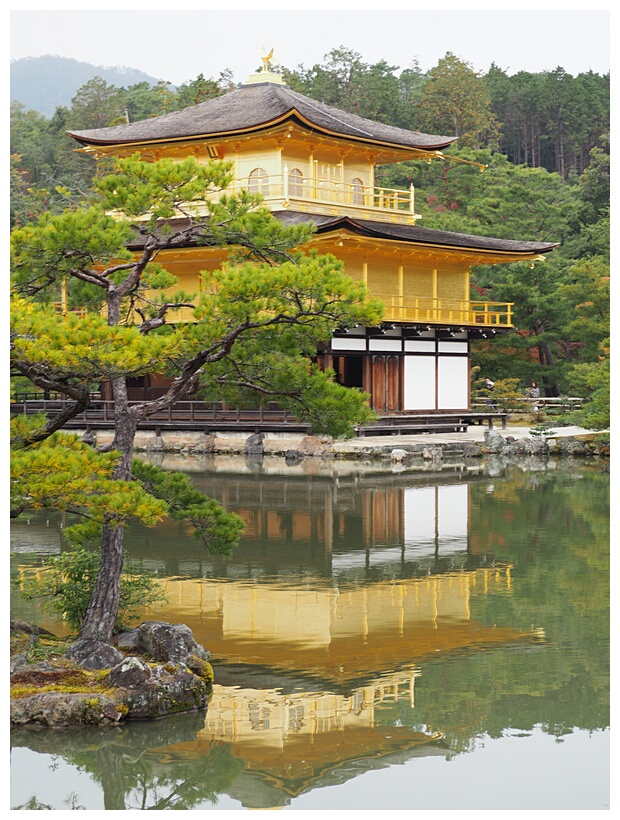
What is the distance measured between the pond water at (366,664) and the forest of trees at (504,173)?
6.90 meters

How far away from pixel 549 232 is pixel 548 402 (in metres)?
9.30

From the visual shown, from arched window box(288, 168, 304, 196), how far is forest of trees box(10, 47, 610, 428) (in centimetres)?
715

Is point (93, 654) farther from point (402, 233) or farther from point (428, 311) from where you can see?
point (402, 233)

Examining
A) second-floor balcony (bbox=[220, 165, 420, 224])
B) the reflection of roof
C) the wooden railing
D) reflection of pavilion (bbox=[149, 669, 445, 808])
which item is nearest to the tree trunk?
reflection of pavilion (bbox=[149, 669, 445, 808])

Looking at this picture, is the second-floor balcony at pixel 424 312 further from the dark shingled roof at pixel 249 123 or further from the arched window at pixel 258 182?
the dark shingled roof at pixel 249 123

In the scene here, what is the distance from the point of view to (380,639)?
976 cm

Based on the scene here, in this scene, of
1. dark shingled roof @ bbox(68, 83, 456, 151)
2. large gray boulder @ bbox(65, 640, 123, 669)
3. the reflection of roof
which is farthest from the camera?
dark shingled roof @ bbox(68, 83, 456, 151)

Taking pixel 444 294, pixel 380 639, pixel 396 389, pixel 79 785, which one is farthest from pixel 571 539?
pixel 444 294

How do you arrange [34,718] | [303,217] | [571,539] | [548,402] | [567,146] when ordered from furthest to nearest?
[567,146]
[548,402]
[303,217]
[571,539]
[34,718]

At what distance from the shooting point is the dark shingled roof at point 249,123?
2934cm

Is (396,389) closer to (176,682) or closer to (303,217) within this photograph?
(303,217)

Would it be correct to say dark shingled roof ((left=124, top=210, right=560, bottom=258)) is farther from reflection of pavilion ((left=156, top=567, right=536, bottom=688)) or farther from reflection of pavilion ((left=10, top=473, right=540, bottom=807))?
reflection of pavilion ((left=156, top=567, right=536, bottom=688))

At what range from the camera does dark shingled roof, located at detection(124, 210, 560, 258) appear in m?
25.7

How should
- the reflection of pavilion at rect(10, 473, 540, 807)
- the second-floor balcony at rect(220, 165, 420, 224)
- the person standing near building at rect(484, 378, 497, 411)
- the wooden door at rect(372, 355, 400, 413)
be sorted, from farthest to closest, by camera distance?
the person standing near building at rect(484, 378, 497, 411) → the second-floor balcony at rect(220, 165, 420, 224) → the wooden door at rect(372, 355, 400, 413) → the reflection of pavilion at rect(10, 473, 540, 807)
